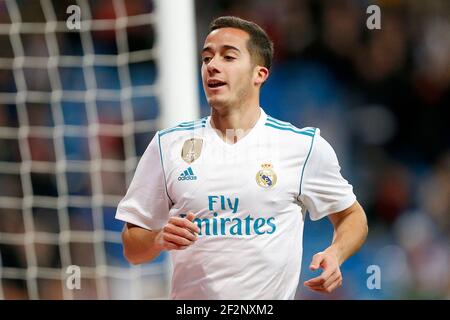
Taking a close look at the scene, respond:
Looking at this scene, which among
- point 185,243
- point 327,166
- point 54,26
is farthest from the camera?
point 54,26

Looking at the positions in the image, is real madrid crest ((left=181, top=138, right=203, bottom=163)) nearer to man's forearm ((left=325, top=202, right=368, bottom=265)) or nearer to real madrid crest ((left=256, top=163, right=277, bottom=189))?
real madrid crest ((left=256, top=163, right=277, bottom=189))

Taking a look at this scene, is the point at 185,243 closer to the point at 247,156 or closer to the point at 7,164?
the point at 247,156

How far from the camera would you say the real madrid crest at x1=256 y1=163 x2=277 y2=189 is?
287 centimetres

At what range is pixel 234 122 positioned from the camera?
2.93m

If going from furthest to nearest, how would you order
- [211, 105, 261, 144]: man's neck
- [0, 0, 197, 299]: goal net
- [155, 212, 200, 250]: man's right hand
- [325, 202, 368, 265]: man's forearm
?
[0, 0, 197, 299]: goal net < [211, 105, 261, 144]: man's neck < [325, 202, 368, 265]: man's forearm < [155, 212, 200, 250]: man's right hand

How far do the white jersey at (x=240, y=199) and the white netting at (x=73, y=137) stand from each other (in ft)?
1.92

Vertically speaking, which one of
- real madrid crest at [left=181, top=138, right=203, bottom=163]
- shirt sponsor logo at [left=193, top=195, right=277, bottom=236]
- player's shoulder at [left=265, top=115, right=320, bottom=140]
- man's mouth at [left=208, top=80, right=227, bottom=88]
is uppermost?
man's mouth at [left=208, top=80, right=227, bottom=88]

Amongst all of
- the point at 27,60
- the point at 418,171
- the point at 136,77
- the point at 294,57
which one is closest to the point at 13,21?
the point at 27,60

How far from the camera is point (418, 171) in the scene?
3908 mm

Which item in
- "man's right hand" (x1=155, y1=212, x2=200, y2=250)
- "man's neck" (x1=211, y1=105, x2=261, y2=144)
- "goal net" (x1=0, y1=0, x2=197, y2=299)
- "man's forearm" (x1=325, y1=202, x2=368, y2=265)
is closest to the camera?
"man's right hand" (x1=155, y1=212, x2=200, y2=250)

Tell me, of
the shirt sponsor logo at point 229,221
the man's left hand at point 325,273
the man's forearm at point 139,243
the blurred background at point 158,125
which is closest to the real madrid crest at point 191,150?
the shirt sponsor logo at point 229,221

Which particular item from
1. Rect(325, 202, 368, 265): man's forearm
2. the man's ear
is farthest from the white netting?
Rect(325, 202, 368, 265): man's forearm

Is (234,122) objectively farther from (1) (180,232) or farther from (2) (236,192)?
(1) (180,232)
